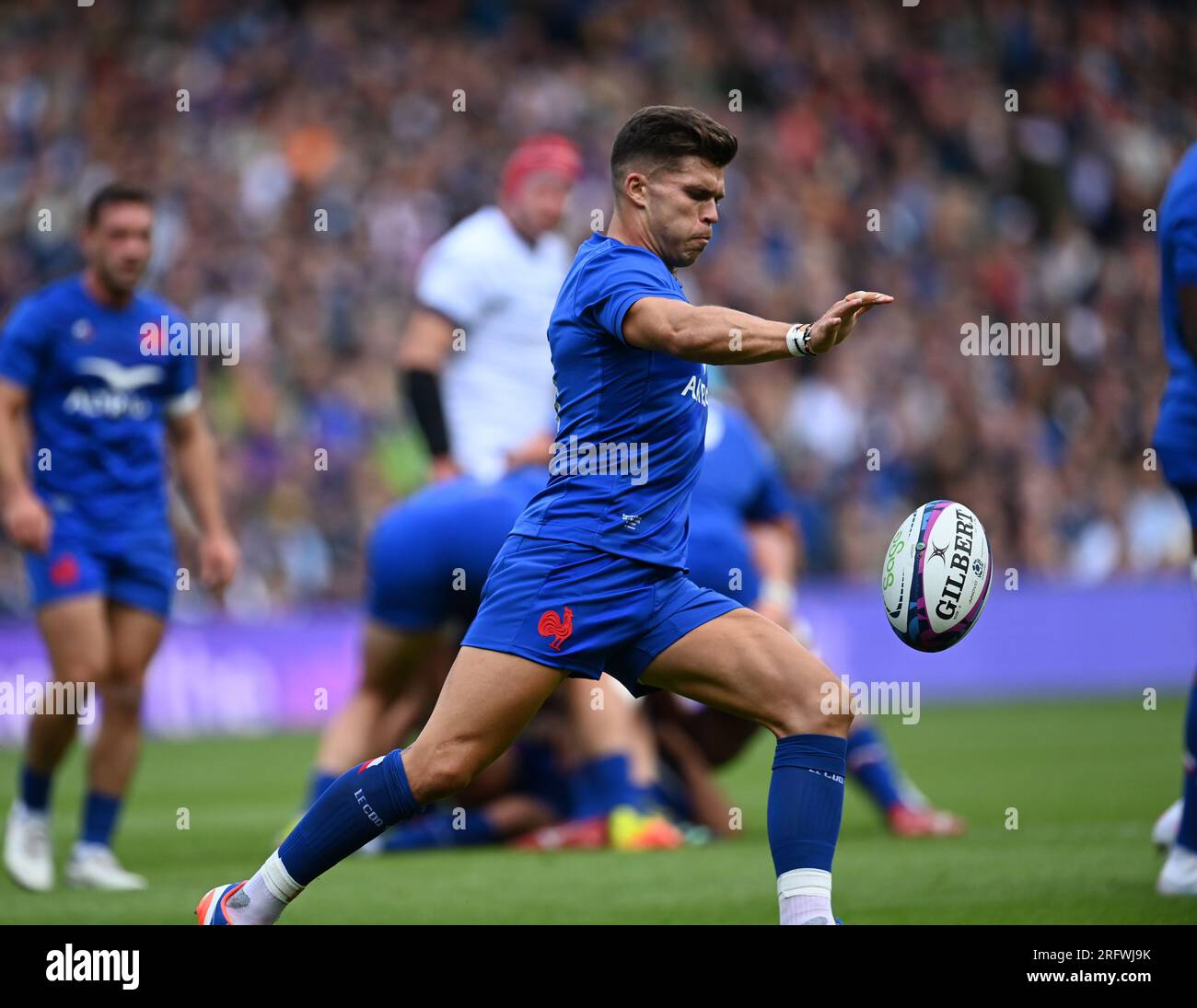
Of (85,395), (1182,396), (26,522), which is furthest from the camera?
(85,395)

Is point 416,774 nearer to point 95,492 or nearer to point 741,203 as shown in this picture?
point 95,492

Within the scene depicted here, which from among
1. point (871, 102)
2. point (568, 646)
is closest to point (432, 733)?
point (568, 646)

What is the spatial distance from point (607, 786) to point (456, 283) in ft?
8.16

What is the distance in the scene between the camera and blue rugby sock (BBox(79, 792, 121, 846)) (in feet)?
25.3

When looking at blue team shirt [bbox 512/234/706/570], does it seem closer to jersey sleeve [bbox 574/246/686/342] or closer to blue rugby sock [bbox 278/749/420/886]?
jersey sleeve [bbox 574/246/686/342]

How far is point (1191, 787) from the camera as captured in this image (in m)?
6.36

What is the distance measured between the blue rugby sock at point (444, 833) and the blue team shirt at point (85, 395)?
Result: 1982mm

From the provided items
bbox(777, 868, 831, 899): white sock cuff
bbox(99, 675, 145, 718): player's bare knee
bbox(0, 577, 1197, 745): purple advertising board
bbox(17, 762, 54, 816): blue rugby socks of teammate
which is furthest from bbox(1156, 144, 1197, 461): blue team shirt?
bbox(0, 577, 1197, 745): purple advertising board

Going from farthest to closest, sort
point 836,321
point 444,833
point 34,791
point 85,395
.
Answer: point 444,833 → point 85,395 → point 34,791 → point 836,321

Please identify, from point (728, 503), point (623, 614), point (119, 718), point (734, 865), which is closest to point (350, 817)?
point (623, 614)

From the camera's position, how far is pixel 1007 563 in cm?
1859

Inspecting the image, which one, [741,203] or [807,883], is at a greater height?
[741,203]

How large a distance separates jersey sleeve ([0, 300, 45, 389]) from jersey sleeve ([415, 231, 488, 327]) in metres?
1.93
